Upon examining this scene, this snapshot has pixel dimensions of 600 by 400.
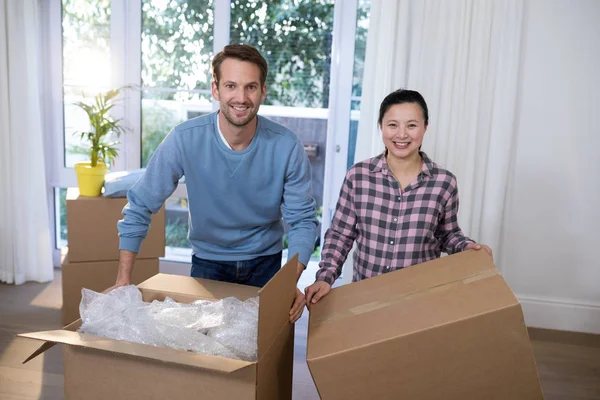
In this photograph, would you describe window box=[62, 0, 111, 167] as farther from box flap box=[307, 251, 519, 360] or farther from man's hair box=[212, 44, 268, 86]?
box flap box=[307, 251, 519, 360]

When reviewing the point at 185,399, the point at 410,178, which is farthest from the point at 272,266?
the point at 185,399

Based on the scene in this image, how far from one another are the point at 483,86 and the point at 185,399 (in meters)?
2.34

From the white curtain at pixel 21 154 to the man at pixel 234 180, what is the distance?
1975 millimetres

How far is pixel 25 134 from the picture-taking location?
3.23 metres

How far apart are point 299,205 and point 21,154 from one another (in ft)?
7.52

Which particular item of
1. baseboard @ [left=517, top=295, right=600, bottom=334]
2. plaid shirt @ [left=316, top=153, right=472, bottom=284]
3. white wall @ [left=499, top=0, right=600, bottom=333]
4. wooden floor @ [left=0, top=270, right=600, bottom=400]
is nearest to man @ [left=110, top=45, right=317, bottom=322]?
plaid shirt @ [left=316, top=153, right=472, bottom=284]

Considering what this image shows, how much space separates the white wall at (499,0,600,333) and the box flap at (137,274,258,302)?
2.07 m

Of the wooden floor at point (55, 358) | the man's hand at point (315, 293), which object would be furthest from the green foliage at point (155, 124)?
the man's hand at point (315, 293)

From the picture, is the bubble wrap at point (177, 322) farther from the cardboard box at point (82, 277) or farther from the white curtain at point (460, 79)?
the white curtain at point (460, 79)

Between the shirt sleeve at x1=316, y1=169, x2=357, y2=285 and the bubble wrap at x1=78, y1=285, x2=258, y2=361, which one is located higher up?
the shirt sleeve at x1=316, y1=169, x2=357, y2=285


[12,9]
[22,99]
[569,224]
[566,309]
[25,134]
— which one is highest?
[12,9]

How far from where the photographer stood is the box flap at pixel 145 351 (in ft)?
3.05

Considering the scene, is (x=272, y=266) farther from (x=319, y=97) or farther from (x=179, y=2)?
(x=179, y=2)

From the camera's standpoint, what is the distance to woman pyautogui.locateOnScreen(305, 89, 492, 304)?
1.59 m
